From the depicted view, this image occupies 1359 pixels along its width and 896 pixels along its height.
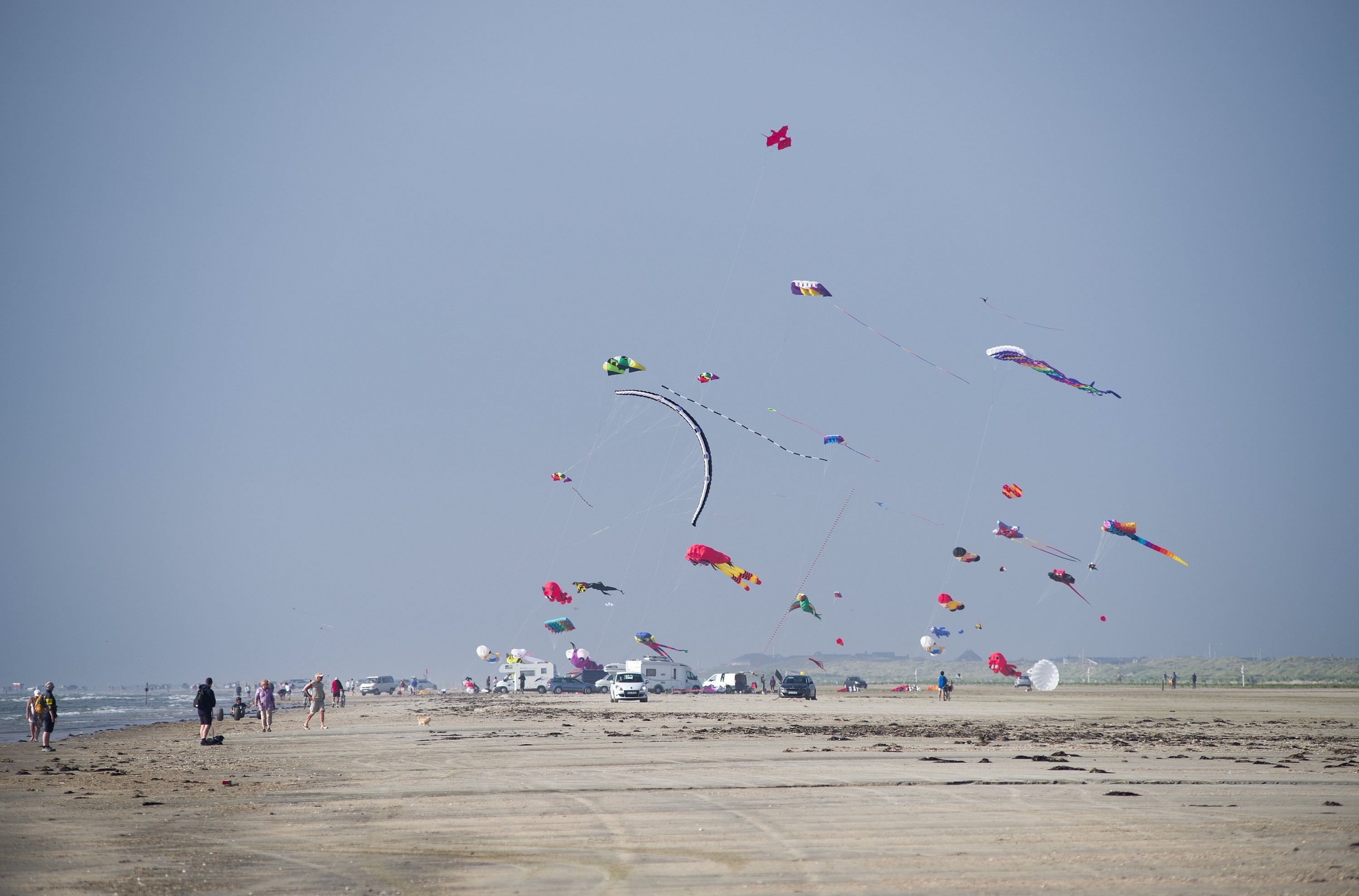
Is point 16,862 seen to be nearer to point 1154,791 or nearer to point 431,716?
point 1154,791

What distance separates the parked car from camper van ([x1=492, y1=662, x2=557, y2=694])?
96.2 ft

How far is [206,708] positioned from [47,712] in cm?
467

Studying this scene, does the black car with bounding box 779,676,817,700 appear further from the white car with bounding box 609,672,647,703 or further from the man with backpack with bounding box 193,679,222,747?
the man with backpack with bounding box 193,679,222,747

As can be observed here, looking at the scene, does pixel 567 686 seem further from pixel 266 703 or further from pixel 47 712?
pixel 47 712

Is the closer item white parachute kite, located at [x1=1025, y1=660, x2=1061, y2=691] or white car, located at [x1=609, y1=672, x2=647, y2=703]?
white car, located at [x1=609, y1=672, x2=647, y2=703]

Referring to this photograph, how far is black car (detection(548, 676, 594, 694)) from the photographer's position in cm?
7425

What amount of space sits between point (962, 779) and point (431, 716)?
30517 mm

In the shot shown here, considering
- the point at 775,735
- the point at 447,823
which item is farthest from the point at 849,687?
the point at 447,823

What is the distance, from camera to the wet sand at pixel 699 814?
9297 millimetres

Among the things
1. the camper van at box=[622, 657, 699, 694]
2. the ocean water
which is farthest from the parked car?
the camper van at box=[622, 657, 699, 694]

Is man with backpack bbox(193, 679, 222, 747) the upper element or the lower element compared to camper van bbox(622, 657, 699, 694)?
upper

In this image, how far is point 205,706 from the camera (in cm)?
2636

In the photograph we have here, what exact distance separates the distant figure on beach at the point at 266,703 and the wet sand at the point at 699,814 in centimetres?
497

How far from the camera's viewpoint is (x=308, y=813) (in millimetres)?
13672
